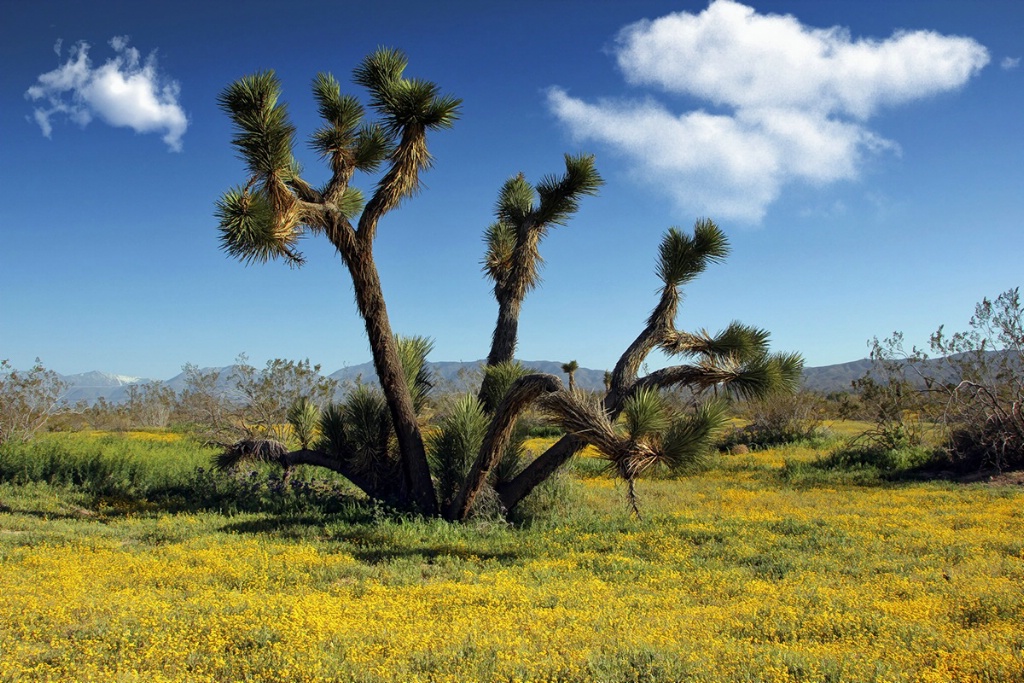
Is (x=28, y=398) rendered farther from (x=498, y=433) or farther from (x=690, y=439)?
(x=690, y=439)

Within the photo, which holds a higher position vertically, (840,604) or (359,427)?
(359,427)

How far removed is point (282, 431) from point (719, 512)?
437 inches

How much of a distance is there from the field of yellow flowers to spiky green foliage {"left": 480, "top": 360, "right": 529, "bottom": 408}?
2.10 metres

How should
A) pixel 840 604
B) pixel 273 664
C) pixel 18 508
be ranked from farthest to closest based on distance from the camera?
1. pixel 18 508
2. pixel 840 604
3. pixel 273 664

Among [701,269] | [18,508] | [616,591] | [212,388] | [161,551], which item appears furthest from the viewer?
[212,388]

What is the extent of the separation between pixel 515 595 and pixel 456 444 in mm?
4524

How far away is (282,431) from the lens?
60.5 feet

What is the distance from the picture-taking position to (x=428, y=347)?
43.8ft

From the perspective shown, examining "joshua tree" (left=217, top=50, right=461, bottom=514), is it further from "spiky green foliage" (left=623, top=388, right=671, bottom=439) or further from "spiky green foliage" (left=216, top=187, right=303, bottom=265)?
"spiky green foliage" (left=623, top=388, right=671, bottom=439)

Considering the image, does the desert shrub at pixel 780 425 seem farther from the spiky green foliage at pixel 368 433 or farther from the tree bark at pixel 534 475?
the spiky green foliage at pixel 368 433

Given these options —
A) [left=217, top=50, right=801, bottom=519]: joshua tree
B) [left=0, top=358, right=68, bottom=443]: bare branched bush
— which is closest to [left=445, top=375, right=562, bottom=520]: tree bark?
[left=217, top=50, right=801, bottom=519]: joshua tree

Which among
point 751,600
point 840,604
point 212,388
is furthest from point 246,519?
point 212,388

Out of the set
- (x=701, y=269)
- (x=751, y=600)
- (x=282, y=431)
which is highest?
(x=701, y=269)

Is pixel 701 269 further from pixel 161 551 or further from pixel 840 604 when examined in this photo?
pixel 161 551
